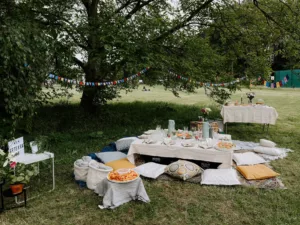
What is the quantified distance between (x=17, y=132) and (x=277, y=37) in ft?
29.1

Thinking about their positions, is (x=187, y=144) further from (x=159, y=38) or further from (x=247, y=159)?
(x=159, y=38)

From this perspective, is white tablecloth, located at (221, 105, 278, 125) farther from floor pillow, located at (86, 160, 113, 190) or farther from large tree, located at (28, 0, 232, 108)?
floor pillow, located at (86, 160, 113, 190)

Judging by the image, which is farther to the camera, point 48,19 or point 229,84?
point 229,84

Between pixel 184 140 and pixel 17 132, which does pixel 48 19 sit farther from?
pixel 184 140

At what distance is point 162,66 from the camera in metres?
6.84

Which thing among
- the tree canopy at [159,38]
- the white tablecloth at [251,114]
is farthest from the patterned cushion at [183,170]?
the white tablecloth at [251,114]

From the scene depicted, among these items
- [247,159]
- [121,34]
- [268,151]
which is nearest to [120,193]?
[247,159]

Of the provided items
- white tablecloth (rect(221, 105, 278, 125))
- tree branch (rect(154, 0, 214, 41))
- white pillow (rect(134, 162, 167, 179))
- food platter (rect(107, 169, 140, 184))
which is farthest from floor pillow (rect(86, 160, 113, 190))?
tree branch (rect(154, 0, 214, 41))

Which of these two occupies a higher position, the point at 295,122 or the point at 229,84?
the point at 229,84

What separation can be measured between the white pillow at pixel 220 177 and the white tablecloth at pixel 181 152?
180 mm

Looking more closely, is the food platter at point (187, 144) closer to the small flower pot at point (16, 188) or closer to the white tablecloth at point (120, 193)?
the white tablecloth at point (120, 193)

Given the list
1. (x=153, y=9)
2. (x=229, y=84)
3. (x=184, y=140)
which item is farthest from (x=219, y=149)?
(x=153, y=9)

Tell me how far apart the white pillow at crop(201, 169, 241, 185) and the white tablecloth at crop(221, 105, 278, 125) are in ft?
12.1

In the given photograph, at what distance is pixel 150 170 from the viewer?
4.77 m
